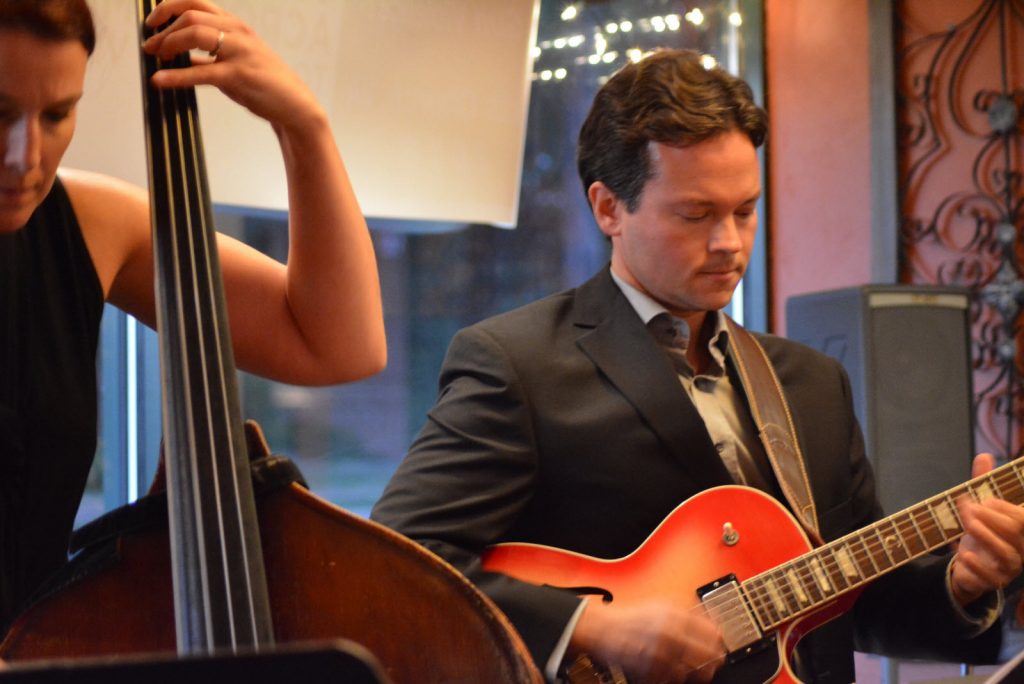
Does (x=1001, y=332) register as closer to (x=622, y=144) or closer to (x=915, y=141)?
(x=915, y=141)

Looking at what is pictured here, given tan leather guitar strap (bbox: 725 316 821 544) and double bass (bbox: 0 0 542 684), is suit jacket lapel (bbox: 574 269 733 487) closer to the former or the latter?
tan leather guitar strap (bbox: 725 316 821 544)

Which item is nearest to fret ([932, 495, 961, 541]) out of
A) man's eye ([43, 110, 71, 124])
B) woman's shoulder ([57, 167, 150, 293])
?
woman's shoulder ([57, 167, 150, 293])

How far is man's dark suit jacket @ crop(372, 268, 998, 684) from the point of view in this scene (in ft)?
5.56

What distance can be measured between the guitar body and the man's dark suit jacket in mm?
77

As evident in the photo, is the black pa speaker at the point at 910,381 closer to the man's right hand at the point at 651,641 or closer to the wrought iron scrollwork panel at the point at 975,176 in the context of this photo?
the wrought iron scrollwork panel at the point at 975,176

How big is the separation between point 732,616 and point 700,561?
8 centimetres

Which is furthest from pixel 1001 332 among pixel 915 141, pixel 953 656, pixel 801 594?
pixel 801 594

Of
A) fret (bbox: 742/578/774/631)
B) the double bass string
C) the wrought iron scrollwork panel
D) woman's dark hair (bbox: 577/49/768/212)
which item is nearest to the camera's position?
the double bass string

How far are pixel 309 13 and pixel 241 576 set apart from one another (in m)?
2.11

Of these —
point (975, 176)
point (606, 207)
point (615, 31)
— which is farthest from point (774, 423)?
point (615, 31)

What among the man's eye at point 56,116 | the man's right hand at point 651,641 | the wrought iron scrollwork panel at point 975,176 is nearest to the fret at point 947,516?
the man's right hand at point 651,641

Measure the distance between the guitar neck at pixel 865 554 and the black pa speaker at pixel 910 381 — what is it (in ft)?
4.63

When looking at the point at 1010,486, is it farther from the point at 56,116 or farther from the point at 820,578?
the point at 56,116

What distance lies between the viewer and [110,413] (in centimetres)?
313
